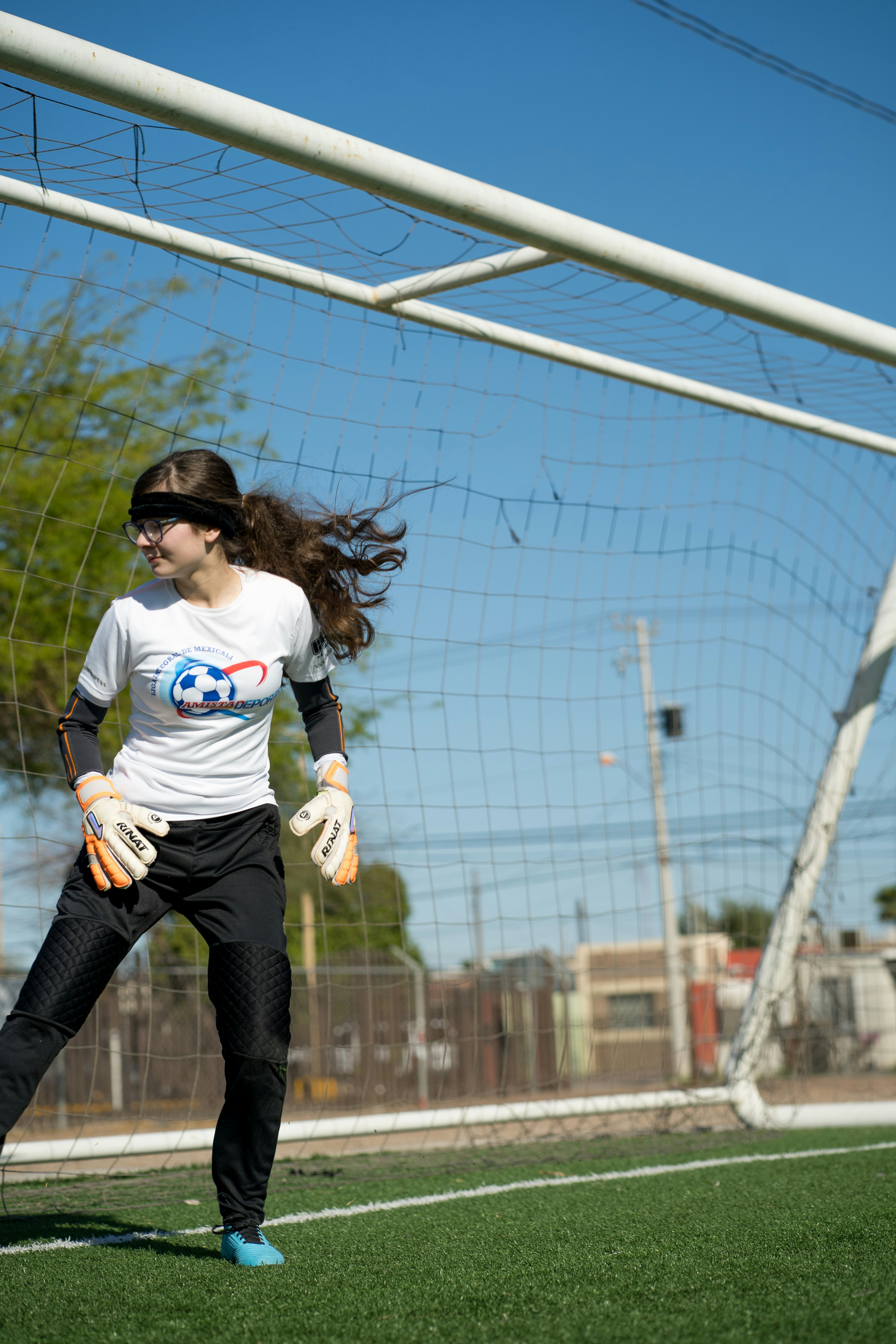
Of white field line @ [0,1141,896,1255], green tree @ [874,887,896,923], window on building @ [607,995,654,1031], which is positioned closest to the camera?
white field line @ [0,1141,896,1255]

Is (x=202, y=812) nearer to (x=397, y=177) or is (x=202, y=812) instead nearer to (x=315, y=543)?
(x=315, y=543)

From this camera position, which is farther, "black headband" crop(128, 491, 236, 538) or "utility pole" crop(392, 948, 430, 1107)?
"utility pole" crop(392, 948, 430, 1107)

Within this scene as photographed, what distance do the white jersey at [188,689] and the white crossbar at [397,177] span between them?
1.39 m

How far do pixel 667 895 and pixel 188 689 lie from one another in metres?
22.6

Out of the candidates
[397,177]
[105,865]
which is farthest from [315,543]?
[397,177]

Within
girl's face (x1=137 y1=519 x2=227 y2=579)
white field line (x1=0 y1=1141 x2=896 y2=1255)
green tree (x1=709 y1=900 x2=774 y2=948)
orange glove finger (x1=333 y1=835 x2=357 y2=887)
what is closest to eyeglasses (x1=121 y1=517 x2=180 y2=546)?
girl's face (x1=137 y1=519 x2=227 y2=579)

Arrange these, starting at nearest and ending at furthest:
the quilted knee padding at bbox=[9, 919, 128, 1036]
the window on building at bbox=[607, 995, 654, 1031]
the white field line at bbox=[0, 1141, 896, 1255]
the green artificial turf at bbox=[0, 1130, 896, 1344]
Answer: the green artificial turf at bbox=[0, 1130, 896, 1344] → the quilted knee padding at bbox=[9, 919, 128, 1036] → the white field line at bbox=[0, 1141, 896, 1255] → the window on building at bbox=[607, 995, 654, 1031]

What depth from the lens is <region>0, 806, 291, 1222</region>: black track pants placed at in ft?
7.94

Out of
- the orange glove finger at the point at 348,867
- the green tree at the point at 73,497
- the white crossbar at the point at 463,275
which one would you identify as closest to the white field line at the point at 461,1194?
the orange glove finger at the point at 348,867

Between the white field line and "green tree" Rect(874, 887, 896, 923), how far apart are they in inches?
1533

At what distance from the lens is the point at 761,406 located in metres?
6.54

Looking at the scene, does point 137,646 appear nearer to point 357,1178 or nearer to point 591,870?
point 357,1178

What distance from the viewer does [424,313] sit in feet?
17.4

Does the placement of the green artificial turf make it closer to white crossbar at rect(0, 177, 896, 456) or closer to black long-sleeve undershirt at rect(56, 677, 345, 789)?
black long-sleeve undershirt at rect(56, 677, 345, 789)
